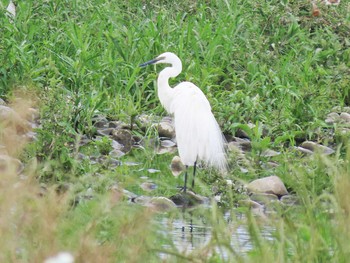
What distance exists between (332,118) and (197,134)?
2.14 m

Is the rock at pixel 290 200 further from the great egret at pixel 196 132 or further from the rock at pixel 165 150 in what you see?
the rock at pixel 165 150

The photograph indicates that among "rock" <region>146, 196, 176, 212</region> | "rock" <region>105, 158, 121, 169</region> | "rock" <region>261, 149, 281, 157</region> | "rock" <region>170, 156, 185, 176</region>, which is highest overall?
"rock" <region>261, 149, 281, 157</region>

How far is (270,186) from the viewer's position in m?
7.06

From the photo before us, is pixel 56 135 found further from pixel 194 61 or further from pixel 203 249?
pixel 203 249

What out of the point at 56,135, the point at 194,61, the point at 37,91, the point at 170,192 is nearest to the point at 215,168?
the point at 170,192

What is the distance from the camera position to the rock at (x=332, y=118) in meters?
9.15

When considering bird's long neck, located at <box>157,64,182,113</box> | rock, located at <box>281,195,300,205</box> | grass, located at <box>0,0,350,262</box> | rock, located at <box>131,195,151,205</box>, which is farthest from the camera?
bird's long neck, located at <box>157,64,182,113</box>

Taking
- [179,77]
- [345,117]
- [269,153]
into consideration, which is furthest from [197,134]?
[179,77]

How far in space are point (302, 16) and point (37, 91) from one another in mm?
4252

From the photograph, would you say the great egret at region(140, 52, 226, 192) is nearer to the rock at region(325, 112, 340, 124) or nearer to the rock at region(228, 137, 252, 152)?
the rock at region(228, 137, 252, 152)

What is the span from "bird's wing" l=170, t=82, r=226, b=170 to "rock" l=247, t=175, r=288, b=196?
1.23 ft

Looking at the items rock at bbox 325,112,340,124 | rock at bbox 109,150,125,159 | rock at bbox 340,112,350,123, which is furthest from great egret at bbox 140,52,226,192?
rock at bbox 340,112,350,123

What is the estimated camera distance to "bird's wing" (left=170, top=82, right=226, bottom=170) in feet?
24.5

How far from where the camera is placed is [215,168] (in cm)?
742
